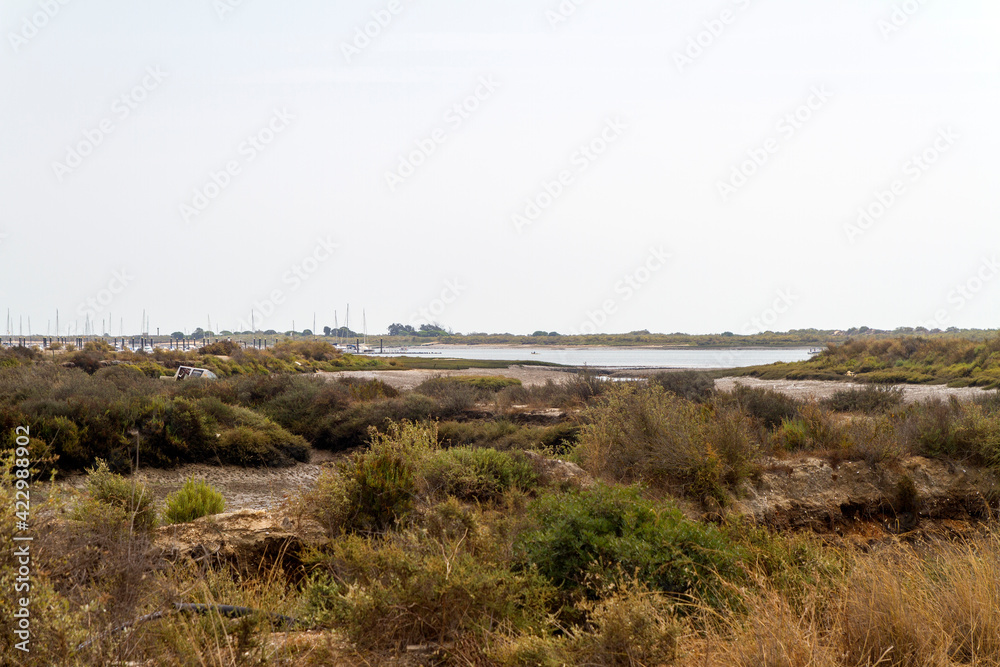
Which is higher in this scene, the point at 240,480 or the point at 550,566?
the point at 550,566

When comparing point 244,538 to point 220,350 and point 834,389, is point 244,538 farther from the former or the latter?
point 220,350

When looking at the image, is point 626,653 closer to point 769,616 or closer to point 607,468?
point 769,616

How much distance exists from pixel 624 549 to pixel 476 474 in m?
4.39

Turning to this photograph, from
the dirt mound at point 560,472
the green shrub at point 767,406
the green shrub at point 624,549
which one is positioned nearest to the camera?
the green shrub at point 624,549

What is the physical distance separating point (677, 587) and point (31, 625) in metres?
4.19

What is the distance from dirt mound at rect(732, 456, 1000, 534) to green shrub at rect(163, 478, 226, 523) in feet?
25.1

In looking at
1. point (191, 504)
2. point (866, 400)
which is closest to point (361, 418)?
point (191, 504)

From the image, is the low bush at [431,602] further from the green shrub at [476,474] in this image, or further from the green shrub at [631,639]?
the green shrub at [476,474]

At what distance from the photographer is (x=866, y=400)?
2011cm

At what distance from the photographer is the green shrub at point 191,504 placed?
979 cm

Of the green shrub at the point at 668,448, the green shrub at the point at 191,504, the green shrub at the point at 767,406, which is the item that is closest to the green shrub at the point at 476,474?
the green shrub at the point at 668,448

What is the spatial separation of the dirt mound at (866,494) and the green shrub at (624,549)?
4235 millimetres

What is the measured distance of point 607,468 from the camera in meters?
11.0

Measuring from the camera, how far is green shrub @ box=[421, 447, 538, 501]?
9.44m
